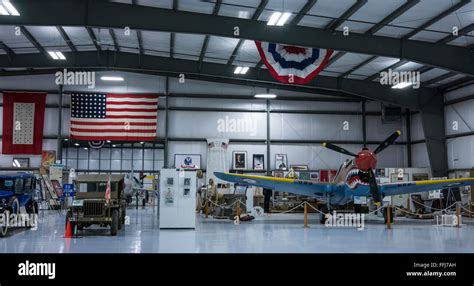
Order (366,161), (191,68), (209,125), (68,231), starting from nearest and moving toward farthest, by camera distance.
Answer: (68,231) → (366,161) → (191,68) → (209,125)

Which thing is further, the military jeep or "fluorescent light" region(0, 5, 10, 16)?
"fluorescent light" region(0, 5, 10, 16)

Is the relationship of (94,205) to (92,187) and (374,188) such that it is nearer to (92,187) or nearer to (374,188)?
(92,187)

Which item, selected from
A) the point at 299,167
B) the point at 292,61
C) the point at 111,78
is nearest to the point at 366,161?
the point at 292,61

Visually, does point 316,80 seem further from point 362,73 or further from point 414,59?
point 414,59

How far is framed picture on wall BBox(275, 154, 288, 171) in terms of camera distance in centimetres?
3089

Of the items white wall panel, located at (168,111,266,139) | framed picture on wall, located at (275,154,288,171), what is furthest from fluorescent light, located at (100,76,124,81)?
framed picture on wall, located at (275,154,288,171)

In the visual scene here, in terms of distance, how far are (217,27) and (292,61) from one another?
3.29 m

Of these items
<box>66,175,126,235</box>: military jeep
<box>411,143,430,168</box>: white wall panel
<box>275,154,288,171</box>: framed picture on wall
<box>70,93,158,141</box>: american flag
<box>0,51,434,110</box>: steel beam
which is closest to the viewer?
<box>66,175,126,235</box>: military jeep

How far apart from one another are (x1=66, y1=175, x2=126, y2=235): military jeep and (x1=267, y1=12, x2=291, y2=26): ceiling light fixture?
8.67m

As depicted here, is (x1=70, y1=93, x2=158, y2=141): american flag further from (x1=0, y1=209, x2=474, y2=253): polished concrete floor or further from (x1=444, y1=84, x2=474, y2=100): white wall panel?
(x1=444, y1=84, x2=474, y2=100): white wall panel

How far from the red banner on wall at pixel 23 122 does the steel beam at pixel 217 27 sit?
14.7 m

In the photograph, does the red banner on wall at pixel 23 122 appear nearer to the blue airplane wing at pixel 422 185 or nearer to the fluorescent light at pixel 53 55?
the fluorescent light at pixel 53 55

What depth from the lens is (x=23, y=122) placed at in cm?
2923

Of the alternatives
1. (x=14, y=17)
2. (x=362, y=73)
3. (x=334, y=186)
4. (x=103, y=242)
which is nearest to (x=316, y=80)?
(x=362, y=73)
